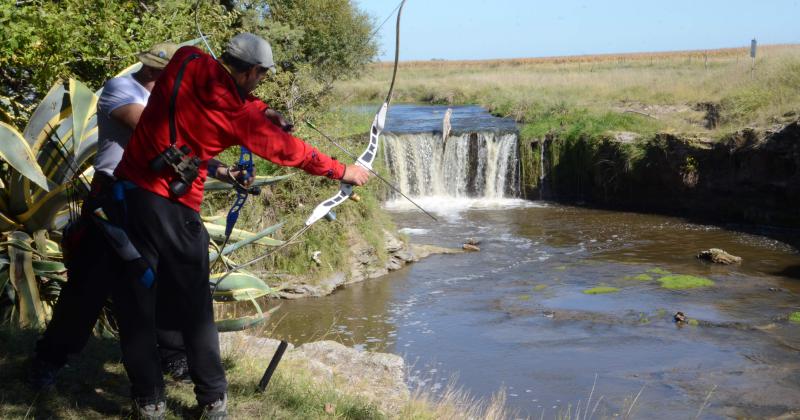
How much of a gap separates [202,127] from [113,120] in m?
0.98

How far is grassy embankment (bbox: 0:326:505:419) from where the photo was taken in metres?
4.38

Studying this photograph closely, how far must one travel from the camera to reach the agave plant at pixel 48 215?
19.1ft

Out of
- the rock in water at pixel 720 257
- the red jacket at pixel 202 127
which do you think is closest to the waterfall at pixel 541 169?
the rock in water at pixel 720 257

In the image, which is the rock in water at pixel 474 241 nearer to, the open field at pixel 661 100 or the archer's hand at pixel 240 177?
the open field at pixel 661 100

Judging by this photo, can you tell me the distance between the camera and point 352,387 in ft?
21.9

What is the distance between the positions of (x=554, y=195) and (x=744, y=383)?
14.8 meters

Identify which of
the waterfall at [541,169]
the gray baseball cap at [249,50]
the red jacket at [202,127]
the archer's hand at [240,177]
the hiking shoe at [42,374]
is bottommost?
the waterfall at [541,169]

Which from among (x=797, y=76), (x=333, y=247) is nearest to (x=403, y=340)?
(x=333, y=247)

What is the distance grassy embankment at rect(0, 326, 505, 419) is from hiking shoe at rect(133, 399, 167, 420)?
0.62ft

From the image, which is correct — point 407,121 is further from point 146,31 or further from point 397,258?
Answer: point 146,31

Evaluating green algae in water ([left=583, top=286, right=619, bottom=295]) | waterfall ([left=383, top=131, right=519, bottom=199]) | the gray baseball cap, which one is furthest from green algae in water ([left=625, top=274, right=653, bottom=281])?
the gray baseball cap

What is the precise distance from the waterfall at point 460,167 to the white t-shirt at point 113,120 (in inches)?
781

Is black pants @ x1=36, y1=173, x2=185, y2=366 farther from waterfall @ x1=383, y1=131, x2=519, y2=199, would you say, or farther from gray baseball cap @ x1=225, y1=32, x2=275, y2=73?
waterfall @ x1=383, y1=131, x2=519, y2=199

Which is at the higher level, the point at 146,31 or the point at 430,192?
the point at 146,31
